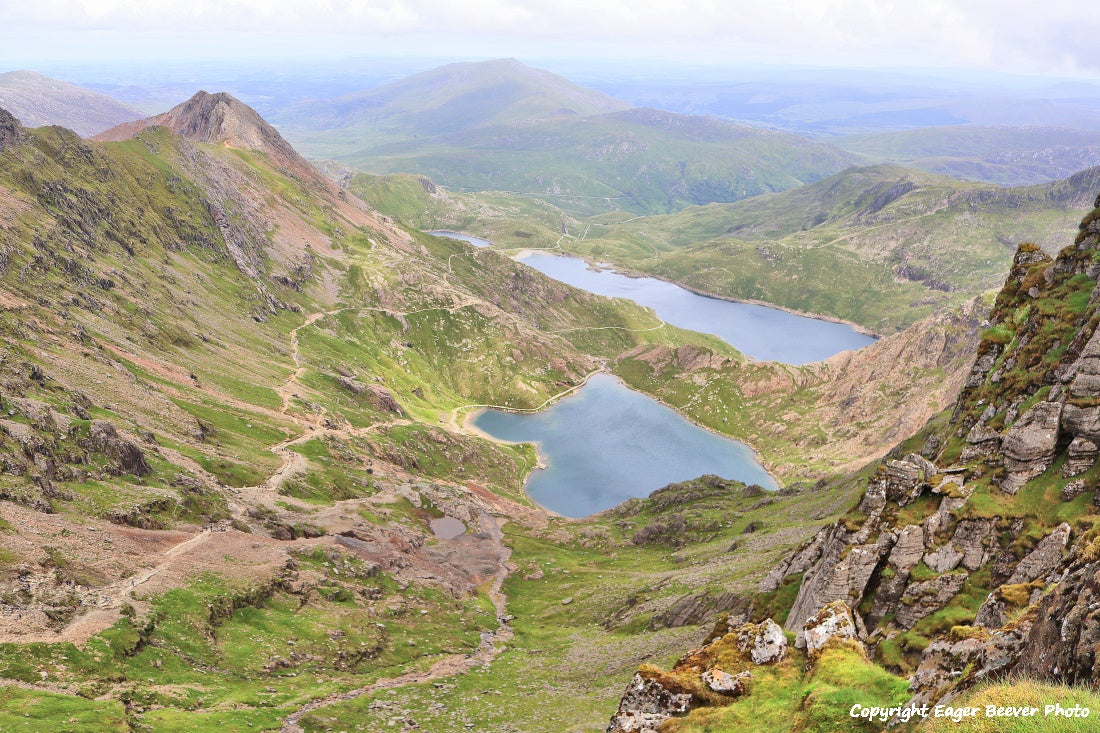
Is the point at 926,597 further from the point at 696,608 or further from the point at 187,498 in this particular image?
the point at 187,498

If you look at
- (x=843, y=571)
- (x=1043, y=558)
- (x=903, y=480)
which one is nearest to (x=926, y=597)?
(x=843, y=571)

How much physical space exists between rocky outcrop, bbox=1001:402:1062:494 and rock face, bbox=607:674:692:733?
92.2 feet

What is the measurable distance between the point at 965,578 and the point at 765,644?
50.1ft

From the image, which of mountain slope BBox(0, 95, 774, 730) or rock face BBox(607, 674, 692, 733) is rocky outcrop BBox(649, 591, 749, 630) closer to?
mountain slope BBox(0, 95, 774, 730)

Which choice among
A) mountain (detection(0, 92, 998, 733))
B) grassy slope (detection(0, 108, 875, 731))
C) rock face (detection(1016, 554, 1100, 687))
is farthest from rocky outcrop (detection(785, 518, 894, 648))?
mountain (detection(0, 92, 998, 733))

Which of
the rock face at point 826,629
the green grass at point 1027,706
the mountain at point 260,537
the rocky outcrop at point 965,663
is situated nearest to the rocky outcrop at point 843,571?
the rock face at point 826,629

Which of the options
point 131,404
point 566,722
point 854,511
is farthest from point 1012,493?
point 131,404

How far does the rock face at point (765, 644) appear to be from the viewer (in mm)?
36312

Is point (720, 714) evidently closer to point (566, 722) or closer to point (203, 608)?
point (566, 722)

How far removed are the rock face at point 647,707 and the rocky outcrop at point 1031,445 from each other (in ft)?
92.2

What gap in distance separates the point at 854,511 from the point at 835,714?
29.3 m

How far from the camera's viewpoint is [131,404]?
111500mm

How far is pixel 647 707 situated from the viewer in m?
37.0

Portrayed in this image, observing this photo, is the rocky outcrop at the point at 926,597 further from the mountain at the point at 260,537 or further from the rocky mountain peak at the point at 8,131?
the rocky mountain peak at the point at 8,131
